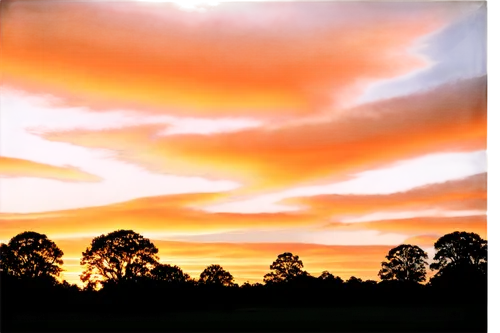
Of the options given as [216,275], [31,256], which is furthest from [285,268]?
[31,256]

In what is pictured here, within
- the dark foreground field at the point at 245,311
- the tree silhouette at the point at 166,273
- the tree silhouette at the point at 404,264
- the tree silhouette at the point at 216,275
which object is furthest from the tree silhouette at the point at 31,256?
the tree silhouette at the point at 404,264

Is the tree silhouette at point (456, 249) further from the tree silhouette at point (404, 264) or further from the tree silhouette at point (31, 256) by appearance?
the tree silhouette at point (31, 256)

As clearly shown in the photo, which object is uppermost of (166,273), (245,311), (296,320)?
(166,273)

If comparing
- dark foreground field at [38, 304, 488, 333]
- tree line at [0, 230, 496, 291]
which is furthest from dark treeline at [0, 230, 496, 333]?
tree line at [0, 230, 496, 291]

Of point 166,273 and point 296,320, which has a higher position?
point 166,273

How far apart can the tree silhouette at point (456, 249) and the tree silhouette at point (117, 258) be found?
17.7 metres

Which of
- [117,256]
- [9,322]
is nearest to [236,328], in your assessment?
[9,322]

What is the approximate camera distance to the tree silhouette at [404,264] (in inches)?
1640

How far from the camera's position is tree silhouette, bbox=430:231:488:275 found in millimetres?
37312

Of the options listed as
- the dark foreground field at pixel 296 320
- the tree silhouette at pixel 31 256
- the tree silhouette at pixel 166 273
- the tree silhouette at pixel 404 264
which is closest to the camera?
the dark foreground field at pixel 296 320

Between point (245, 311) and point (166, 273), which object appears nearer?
point (245, 311)

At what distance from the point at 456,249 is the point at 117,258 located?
2163cm

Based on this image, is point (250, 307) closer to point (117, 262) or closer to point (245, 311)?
point (245, 311)

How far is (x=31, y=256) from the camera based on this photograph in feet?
110
